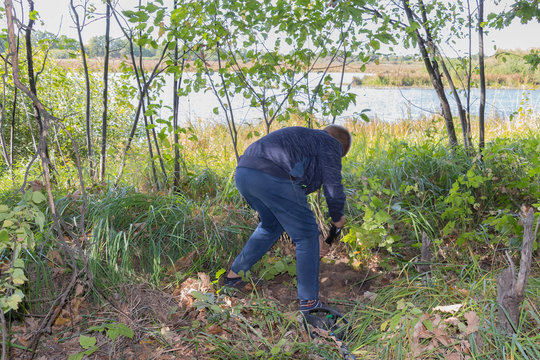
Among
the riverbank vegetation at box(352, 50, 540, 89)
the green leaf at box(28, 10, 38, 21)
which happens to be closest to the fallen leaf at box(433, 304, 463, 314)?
the riverbank vegetation at box(352, 50, 540, 89)

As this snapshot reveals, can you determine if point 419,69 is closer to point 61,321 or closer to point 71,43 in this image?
point 71,43

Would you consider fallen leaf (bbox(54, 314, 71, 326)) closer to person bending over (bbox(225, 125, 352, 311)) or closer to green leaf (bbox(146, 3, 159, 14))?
person bending over (bbox(225, 125, 352, 311))

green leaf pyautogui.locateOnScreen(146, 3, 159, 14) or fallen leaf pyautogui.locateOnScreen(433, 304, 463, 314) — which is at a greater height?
green leaf pyautogui.locateOnScreen(146, 3, 159, 14)

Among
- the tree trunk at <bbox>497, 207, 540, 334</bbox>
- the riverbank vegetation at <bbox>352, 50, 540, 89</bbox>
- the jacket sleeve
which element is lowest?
the tree trunk at <bbox>497, 207, 540, 334</bbox>

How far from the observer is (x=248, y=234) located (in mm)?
4227

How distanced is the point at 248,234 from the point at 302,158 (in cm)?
121

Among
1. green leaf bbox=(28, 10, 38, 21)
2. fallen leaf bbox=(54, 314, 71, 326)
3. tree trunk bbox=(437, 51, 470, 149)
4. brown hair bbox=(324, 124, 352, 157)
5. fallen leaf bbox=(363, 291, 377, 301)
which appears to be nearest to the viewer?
fallen leaf bbox=(54, 314, 71, 326)

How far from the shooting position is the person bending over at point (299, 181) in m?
3.24

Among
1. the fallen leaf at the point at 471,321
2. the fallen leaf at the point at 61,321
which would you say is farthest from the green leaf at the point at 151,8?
the fallen leaf at the point at 471,321

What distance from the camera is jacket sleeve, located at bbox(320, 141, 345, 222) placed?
10.6 ft

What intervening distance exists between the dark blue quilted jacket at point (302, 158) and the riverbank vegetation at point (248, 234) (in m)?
0.59

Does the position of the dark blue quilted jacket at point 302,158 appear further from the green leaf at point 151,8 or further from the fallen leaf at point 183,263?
the green leaf at point 151,8

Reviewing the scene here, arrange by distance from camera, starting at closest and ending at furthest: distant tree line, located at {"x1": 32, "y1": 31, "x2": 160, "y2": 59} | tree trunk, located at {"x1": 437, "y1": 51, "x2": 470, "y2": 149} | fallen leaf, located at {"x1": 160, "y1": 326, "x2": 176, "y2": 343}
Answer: fallen leaf, located at {"x1": 160, "y1": 326, "x2": 176, "y2": 343}, distant tree line, located at {"x1": 32, "y1": 31, "x2": 160, "y2": 59}, tree trunk, located at {"x1": 437, "y1": 51, "x2": 470, "y2": 149}

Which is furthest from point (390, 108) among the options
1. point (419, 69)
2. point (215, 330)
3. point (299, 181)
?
point (215, 330)
